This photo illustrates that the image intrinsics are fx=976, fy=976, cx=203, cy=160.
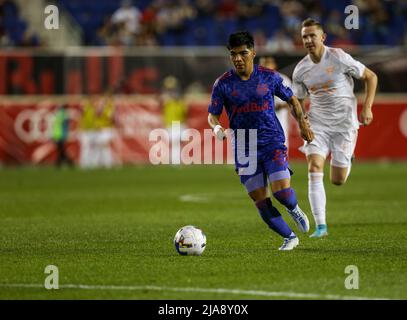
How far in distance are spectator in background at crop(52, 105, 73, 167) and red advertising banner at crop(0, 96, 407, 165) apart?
0.21 meters

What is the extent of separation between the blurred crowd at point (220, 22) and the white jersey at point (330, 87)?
1815 cm

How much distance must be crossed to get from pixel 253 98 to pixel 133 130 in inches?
722

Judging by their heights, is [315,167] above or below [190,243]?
above

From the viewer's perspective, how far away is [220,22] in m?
31.1

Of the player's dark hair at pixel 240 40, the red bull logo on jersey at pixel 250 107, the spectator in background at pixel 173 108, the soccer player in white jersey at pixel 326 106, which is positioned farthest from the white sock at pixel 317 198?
the spectator in background at pixel 173 108

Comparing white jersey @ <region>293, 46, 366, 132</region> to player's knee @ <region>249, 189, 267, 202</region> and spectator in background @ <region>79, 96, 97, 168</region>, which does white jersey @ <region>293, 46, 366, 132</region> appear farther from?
spectator in background @ <region>79, 96, 97, 168</region>

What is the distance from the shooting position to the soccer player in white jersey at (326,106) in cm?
1200

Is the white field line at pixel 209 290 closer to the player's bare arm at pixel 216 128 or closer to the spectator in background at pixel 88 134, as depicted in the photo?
the player's bare arm at pixel 216 128

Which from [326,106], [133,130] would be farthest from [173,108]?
[326,106]

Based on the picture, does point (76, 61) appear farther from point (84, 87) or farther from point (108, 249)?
point (108, 249)

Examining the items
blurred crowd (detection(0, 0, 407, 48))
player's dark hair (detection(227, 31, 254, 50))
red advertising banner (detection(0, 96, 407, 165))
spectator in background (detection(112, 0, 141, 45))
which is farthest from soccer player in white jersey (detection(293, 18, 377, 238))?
spectator in background (detection(112, 0, 141, 45))

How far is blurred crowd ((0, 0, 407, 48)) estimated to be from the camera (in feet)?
101

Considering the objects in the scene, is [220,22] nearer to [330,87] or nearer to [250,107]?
[330,87]

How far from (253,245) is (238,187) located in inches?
408
